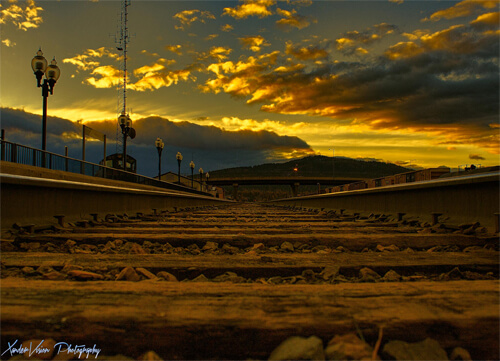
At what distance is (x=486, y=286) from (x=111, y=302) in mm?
1714

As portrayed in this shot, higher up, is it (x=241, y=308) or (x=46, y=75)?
(x=46, y=75)

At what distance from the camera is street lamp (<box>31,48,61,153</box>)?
17.4m

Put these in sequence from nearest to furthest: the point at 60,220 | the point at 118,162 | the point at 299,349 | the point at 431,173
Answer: the point at 299,349 → the point at 60,220 → the point at 431,173 → the point at 118,162

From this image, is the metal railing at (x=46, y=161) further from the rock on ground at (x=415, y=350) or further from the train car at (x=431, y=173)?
the train car at (x=431, y=173)

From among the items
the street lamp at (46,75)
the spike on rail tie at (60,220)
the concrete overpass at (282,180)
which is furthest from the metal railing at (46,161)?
the concrete overpass at (282,180)

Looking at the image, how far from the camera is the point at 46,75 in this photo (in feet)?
60.7

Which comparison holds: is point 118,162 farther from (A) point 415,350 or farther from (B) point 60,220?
(A) point 415,350

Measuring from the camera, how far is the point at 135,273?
2.21m

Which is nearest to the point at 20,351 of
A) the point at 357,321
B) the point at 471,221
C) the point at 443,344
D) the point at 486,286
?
the point at 357,321

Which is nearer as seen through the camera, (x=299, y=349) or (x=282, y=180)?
(x=299, y=349)

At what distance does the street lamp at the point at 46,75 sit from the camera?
17359 millimetres

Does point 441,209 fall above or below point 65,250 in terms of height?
above

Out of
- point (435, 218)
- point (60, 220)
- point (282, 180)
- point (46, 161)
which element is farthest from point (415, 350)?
point (282, 180)

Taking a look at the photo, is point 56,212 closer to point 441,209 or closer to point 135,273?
point 135,273
